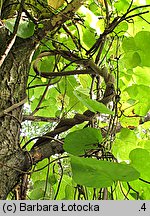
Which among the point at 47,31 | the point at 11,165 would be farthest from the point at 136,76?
the point at 11,165

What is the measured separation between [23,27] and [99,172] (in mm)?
323

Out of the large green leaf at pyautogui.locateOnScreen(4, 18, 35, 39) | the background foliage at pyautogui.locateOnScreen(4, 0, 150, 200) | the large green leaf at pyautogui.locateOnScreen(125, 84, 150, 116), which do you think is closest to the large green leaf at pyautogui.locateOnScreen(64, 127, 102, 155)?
the background foliage at pyautogui.locateOnScreen(4, 0, 150, 200)

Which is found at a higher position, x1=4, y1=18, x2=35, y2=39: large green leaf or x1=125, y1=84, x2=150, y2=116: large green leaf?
x1=4, y1=18, x2=35, y2=39: large green leaf

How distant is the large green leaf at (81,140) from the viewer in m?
0.57

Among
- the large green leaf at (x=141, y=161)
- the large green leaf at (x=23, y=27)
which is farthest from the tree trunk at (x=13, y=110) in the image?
the large green leaf at (x=141, y=161)

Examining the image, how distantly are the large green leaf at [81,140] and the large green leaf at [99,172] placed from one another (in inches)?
4.5

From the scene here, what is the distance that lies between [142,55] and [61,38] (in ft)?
0.69

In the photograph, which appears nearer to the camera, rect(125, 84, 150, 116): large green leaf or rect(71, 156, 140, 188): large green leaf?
rect(71, 156, 140, 188): large green leaf

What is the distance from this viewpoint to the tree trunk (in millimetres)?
623

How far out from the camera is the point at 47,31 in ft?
2.30

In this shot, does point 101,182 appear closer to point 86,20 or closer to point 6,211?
point 6,211

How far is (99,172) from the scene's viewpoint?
17.8 inches

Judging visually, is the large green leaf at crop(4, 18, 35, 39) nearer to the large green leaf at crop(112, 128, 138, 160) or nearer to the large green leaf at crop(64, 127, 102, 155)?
the large green leaf at crop(64, 127, 102, 155)

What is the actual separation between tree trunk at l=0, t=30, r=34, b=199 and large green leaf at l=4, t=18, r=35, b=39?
0.04 metres
